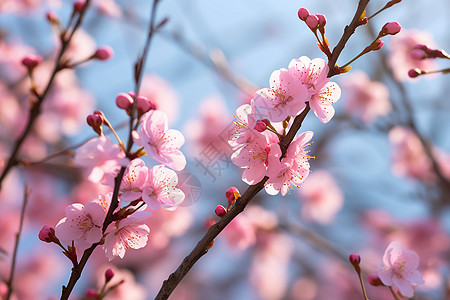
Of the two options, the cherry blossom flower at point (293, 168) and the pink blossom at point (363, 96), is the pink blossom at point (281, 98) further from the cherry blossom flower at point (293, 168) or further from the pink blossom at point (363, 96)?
the pink blossom at point (363, 96)

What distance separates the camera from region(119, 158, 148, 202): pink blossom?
0.83m

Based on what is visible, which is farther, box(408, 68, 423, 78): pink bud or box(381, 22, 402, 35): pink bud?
box(408, 68, 423, 78): pink bud

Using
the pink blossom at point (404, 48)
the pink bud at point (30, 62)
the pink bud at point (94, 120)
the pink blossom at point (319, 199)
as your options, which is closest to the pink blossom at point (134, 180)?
the pink bud at point (94, 120)

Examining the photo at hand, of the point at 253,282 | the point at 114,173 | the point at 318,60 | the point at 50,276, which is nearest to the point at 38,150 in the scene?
the point at 50,276

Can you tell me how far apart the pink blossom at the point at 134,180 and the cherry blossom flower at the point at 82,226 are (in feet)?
0.20

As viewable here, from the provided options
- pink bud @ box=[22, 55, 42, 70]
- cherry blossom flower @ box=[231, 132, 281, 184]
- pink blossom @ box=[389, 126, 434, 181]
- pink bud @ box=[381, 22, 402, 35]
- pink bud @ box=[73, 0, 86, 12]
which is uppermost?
pink bud @ box=[73, 0, 86, 12]

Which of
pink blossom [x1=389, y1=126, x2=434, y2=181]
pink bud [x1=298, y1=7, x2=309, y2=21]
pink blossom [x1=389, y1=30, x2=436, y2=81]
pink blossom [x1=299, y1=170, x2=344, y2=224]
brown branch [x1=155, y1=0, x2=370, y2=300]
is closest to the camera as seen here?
brown branch [x1=155, y1=0, x2=370, y2=300]

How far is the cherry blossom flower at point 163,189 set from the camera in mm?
851

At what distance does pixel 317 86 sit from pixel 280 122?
0.34 ft

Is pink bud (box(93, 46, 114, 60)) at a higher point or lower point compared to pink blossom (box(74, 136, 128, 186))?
higher

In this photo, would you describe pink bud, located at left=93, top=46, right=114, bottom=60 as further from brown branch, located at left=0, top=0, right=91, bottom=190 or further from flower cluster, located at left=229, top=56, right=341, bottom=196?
flower cluster, located at left=229, top=56, right=341, bottom=196

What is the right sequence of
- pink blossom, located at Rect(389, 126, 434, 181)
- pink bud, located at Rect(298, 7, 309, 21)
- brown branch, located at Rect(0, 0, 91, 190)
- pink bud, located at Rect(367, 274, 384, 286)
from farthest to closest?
pink blossom, located at Rect(389, 126, 434, 181) → brown branch, located at Rect(0, 0, 91, 190) → pink bud, located at Rect(367, 274, 384, 286) → pink bud, located at Rect(298, 7, 309, 21)

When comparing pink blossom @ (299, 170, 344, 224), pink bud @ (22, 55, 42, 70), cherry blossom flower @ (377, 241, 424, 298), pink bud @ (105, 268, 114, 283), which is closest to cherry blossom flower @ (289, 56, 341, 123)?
cherry blossom flower @ (377, 241, 424, 298)

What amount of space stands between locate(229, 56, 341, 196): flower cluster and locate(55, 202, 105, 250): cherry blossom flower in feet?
1.00
